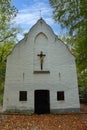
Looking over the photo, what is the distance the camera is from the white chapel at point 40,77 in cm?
2111

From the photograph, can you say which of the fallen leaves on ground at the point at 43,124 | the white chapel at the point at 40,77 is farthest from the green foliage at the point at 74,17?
the white chapel at the point at 40,77

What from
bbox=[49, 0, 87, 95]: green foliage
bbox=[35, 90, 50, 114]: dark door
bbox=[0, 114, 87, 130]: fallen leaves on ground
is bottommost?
bbox=[0, 114, 87, 130]: fallen leaves on ground

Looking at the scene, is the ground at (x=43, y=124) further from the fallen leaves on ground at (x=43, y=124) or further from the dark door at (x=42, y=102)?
the dark door at (x=42, y=102)

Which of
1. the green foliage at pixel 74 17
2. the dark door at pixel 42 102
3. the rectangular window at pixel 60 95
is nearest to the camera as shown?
the green foliage at pixel 74 17

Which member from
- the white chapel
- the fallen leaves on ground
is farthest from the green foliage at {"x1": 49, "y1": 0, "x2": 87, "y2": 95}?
the white chapel

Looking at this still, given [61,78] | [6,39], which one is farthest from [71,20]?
[6,39]

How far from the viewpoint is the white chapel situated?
21.1 m

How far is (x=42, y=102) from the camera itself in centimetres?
2150

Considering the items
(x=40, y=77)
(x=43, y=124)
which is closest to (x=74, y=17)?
(x=43, y=124)

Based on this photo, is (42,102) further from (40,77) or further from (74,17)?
(74,17)

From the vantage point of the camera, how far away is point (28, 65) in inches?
859

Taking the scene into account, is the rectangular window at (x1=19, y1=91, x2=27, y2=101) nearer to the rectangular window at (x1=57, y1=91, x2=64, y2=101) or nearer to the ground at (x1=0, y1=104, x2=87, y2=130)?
the rectangular window at (x1=57, y1=91, x2=64, y2=101)

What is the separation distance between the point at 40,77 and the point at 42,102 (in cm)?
245

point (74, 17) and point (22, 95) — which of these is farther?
point (22, 95)
